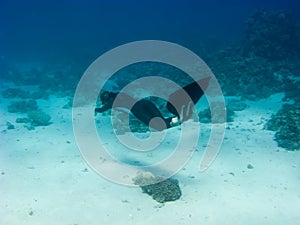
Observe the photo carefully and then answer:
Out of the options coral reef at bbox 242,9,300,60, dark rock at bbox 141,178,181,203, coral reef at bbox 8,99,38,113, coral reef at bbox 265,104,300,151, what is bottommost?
dark rock at bbox 141,178,181,203

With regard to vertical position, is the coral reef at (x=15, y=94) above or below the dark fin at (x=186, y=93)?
above

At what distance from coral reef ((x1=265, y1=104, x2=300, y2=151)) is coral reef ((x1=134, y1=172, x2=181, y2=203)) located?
410 centimetres

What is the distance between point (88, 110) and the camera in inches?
529

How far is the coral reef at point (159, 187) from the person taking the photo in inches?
261

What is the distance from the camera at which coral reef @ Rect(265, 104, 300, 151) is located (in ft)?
29.7

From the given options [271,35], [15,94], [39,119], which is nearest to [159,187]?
[39,119]

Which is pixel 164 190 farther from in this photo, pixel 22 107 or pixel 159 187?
pixel 22 107

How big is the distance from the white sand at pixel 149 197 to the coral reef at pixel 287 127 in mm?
303

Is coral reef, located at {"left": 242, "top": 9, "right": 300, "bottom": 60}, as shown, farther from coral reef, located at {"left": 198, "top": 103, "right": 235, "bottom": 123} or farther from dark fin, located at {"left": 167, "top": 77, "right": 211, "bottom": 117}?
dark fin, located at {"left": 167, "top": 77, "right": 211, "bottom": 117}

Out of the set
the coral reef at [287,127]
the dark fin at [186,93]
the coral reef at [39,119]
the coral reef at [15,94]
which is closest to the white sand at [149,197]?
the coral reef at [287,127]

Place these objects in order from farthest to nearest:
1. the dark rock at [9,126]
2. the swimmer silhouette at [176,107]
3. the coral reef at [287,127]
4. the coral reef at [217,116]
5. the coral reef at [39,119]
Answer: the coral reef at [39,119] < the dark rock at [9,126] < the coral reef at [217,116] < the coral reef at [287,127] < the swimmer silhouette at [176,107]

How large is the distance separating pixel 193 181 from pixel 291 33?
15.5m

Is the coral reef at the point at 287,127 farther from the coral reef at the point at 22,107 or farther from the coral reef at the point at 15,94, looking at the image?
the coral reef at the point at 15,94

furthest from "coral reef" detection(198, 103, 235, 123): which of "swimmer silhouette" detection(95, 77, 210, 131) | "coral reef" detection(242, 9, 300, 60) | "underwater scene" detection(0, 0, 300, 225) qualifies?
"coral reef" detection(242, 9, 300, 60)
